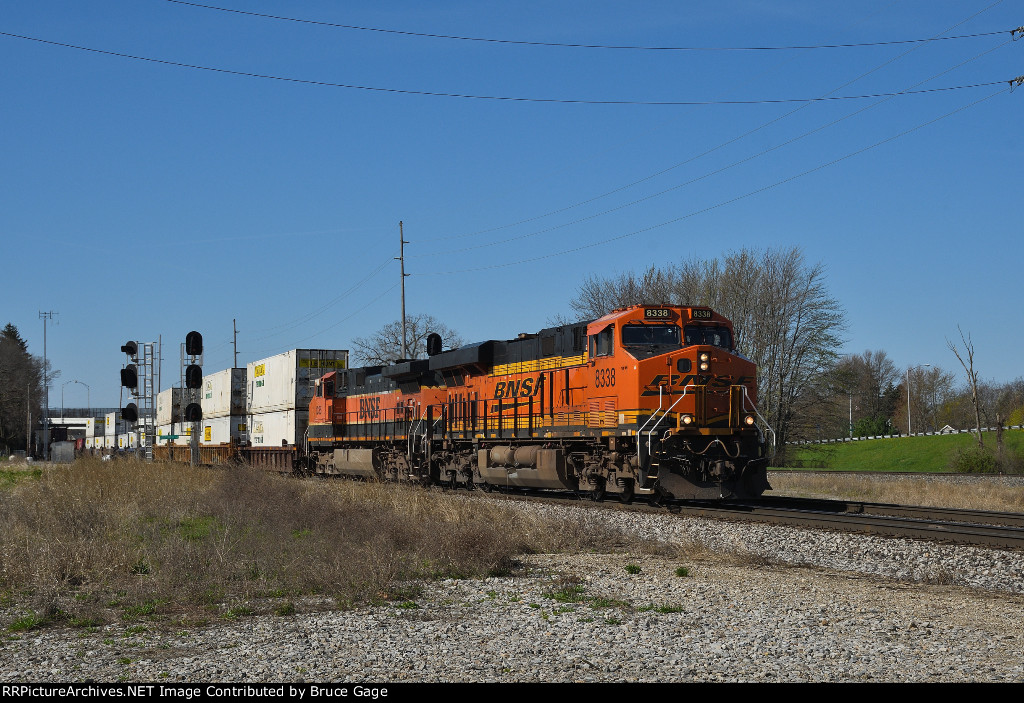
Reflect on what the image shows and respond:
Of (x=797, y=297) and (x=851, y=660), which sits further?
(x=797, y=297)

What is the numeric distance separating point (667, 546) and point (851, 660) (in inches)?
248

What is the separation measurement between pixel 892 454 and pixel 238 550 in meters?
53.3

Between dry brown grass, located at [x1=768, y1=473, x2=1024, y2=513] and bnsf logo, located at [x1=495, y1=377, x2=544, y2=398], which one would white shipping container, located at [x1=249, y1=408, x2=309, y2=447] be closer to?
bnsf logo, located at [x1=495, y1=377, x2=544, y2=398]

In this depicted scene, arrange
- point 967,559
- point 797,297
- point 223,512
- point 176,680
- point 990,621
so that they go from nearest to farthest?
point 176,680 < point 990,621 < point 967,559 < point 223,512 < point 797,297

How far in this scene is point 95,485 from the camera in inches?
832

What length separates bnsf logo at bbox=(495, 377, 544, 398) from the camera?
2134cm

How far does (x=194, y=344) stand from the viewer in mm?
20719

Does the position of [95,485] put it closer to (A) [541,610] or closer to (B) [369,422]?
(B) [369,422]

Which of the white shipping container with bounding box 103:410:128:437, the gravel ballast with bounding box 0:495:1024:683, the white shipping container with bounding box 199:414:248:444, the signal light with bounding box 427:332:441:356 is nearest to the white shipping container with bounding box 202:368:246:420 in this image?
the white shipping container with bounding box 199:414:248:444

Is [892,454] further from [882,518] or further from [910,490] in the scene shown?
[882,518]

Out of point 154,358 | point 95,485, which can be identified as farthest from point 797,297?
point 95,485

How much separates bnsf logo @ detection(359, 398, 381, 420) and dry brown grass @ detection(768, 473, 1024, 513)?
12.8 metres

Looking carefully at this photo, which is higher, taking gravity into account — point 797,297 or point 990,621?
point 797,297

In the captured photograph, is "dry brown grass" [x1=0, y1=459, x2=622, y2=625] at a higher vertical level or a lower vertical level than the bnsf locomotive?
lower
